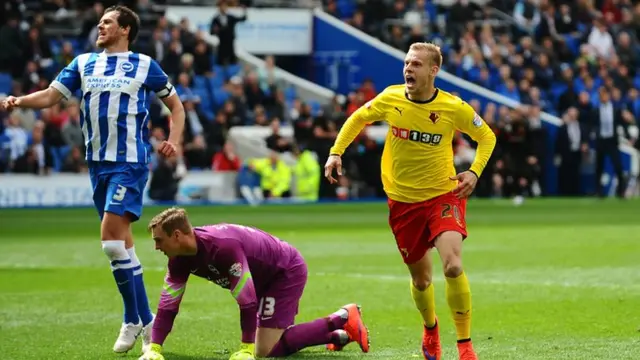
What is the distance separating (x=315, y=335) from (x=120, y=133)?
74.2 inches

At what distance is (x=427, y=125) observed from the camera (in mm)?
9203

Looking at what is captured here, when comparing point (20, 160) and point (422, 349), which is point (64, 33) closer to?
point (20, 160)

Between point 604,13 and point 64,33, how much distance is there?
58.2 ft

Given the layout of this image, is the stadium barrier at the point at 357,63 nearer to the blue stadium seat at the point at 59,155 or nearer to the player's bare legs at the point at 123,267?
the blue stadium seat at the point at 59,155

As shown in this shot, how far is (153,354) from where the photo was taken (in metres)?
8.72

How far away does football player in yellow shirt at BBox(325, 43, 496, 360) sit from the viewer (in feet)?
29.8

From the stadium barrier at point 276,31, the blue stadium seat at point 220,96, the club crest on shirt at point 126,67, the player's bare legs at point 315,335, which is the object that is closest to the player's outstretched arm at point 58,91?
the club crest on shirt at point 126,67

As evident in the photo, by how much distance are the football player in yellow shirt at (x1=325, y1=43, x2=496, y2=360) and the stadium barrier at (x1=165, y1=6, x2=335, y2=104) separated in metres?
27.4

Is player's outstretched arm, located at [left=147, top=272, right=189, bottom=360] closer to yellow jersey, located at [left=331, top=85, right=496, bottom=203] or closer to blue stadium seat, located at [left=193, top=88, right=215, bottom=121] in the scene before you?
yellow jersey, located at [left=331, top=85, right=496, bottom=203]

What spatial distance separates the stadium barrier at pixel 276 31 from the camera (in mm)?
36938

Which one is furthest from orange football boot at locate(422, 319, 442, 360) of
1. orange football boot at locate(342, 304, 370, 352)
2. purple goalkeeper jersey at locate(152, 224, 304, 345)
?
purple goalkeeper jersey at locate(152, 224, 304, 345)

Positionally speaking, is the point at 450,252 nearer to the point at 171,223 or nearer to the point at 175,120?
the point at 171,223

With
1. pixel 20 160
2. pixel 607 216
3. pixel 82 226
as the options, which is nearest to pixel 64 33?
pixel 20 160

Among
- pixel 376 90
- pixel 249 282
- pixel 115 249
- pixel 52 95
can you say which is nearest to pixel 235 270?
pixel 249 282
